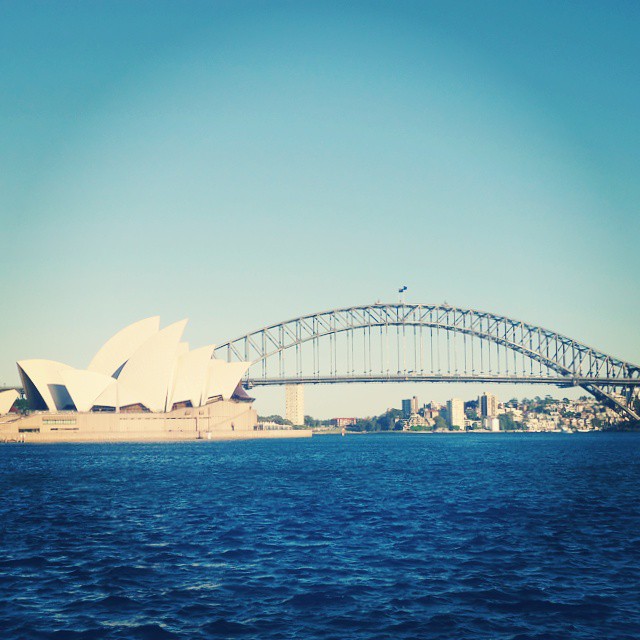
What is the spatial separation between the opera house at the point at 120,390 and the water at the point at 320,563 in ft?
210

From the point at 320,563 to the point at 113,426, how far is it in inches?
3412

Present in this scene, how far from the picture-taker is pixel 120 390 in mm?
97000

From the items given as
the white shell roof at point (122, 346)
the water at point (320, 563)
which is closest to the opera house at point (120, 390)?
the white shell roof at point (122, 346)

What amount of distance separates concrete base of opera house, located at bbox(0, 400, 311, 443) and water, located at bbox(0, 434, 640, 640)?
66.7 m

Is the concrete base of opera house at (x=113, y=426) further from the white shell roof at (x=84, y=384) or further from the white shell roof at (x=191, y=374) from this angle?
the white shell roof at (x=191, y=374)

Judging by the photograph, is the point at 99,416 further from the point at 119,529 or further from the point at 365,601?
the point at 365,601

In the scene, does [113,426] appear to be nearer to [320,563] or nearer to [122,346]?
[122,346]

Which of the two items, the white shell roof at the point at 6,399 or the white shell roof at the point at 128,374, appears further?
the white shell roof at the point at 6,399

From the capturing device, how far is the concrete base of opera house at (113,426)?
95938 millimetres

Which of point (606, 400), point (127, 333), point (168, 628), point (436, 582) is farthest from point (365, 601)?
point (606, 400)

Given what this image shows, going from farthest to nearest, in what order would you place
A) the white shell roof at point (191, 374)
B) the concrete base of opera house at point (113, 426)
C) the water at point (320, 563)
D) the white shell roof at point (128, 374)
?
1. the white shell roof at point (191, 374)
2. the concrete base of opera house at point (113, 426)
3. the white shell roof at point (128, 374)
4. the water at point (320, 563)

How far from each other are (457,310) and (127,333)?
2064 inches

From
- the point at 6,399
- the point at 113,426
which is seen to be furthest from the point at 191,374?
the point at 6,399

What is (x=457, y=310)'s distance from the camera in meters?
121
